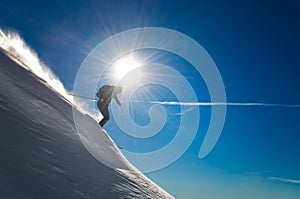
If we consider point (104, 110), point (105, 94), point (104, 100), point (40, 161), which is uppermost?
point (105, 94)

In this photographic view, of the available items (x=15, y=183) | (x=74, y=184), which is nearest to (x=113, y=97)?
(x=74, y=184)

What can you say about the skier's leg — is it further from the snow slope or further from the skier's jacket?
the snow slope

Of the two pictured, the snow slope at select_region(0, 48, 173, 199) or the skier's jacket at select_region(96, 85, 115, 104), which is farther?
the skier's jacket at select_region(96, 85, 115, 104)

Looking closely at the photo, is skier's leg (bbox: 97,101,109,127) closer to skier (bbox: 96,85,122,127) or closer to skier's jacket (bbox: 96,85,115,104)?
skier (bbox: 96,85,122,127)

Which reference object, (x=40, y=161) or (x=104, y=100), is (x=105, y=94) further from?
(x=40, y=161)

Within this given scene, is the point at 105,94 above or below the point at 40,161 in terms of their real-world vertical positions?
above

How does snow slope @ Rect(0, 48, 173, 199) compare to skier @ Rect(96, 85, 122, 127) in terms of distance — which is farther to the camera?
skier @ Rect(96, 85, 122, 127)

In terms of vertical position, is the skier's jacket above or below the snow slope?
above

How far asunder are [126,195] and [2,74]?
560 cm

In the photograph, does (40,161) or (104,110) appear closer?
(40,161)

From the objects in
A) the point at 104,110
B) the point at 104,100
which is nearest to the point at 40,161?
the point at 104,110

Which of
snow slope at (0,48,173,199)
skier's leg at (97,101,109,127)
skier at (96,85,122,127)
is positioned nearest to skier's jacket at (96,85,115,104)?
skier at (96,85,122,127)

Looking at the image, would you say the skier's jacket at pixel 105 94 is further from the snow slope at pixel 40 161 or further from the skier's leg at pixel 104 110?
the snow slope at pixel 40 161

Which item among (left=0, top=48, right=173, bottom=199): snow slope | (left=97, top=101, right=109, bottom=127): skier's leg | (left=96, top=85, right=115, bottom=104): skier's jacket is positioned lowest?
(left=0, top=48, right=173, bottom=199): snow slope
